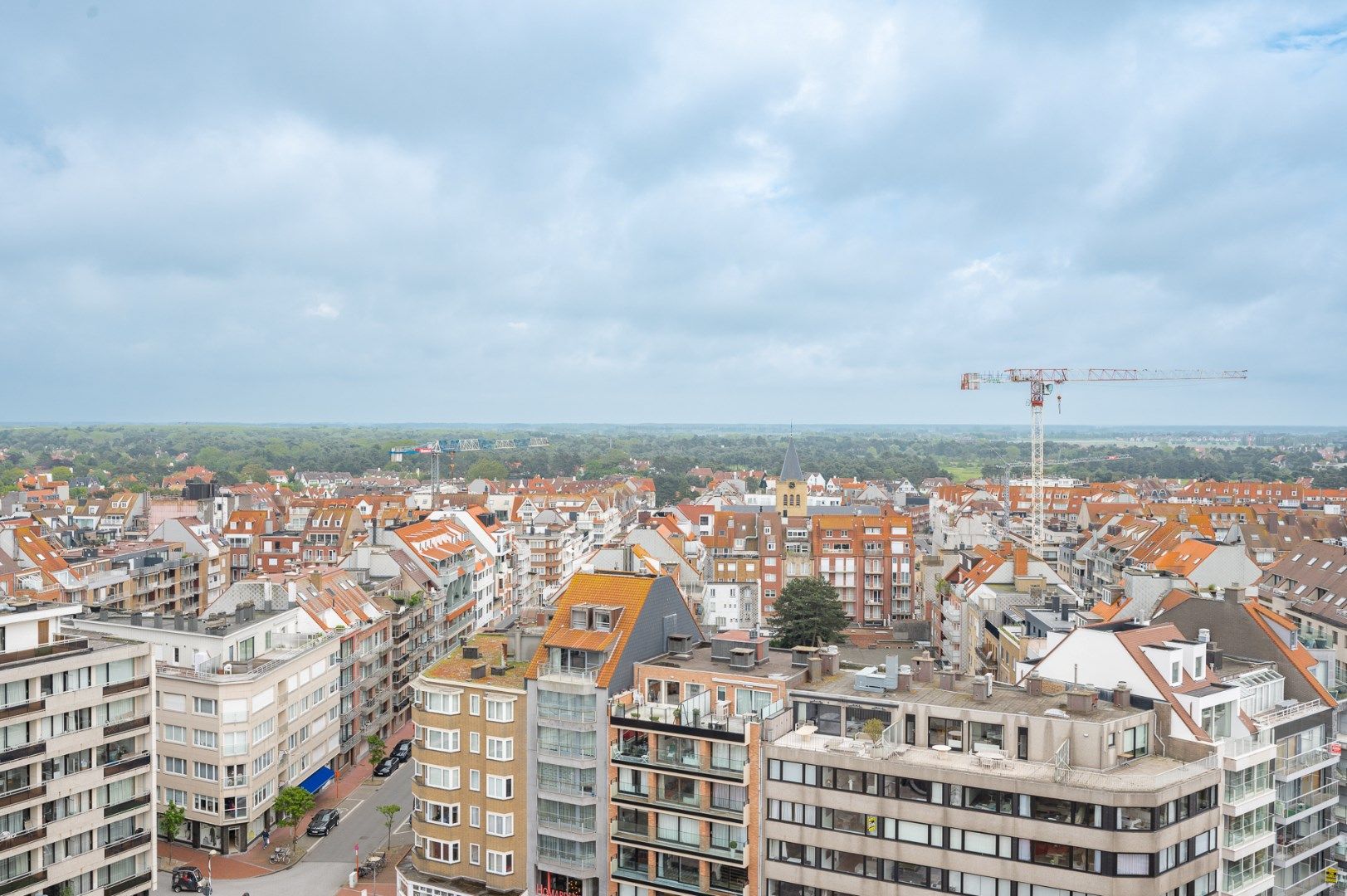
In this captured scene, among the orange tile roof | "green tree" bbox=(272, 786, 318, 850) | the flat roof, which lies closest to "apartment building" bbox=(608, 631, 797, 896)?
the orange tile roof

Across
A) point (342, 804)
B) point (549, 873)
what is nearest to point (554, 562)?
point (342, 804)

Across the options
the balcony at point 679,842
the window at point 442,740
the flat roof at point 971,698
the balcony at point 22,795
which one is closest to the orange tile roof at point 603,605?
the window at point 442,740

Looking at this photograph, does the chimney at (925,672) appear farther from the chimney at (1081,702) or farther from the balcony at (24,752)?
the balcony at (24,752)

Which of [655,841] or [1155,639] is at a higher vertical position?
[1155,639]

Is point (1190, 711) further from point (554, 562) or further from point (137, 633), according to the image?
point (554, 562)

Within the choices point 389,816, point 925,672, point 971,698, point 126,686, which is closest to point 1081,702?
point 971,698

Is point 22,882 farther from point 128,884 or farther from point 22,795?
point 128,884
